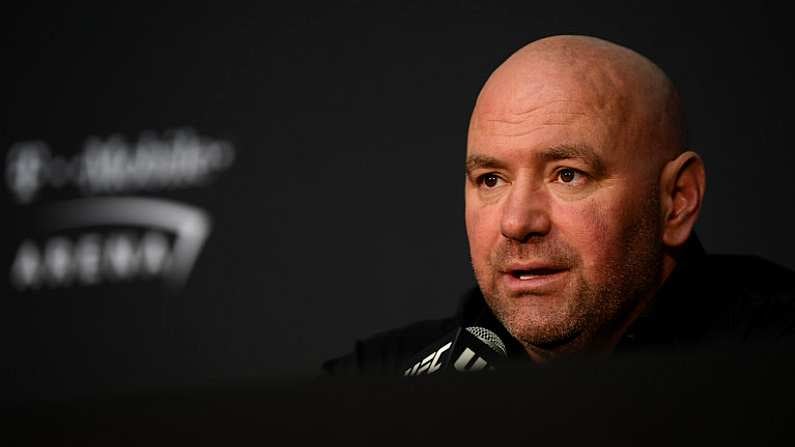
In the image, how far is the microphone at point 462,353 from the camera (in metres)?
0.96

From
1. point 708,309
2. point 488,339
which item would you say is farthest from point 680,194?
point 488,339

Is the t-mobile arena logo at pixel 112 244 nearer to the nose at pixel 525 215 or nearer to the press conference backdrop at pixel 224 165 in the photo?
the press conference backdrop at pixel 224 165

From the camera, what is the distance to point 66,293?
2.14 m

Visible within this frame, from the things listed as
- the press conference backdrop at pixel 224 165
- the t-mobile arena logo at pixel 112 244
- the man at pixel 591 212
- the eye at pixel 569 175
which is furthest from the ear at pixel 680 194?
the t-mobile arena logo at pixel 112 244

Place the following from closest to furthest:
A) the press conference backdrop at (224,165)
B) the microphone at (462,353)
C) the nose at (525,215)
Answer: the microphone at (462,353)
the nose at (525,215)
the press conference backdrop at (224,165)

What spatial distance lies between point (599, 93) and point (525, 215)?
17 cm

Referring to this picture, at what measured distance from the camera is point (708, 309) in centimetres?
117

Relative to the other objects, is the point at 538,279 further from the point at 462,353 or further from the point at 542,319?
the point at 462,353

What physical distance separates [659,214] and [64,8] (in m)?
1.59

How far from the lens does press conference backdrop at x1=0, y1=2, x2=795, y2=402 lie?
1.93m

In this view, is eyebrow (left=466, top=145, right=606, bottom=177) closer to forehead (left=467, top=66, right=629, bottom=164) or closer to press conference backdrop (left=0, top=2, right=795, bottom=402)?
forehead (left=467, top=66, right=629, bottom=164)

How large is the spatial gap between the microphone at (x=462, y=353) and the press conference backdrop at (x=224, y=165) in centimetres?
84

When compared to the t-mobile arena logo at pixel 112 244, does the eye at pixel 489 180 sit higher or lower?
higher

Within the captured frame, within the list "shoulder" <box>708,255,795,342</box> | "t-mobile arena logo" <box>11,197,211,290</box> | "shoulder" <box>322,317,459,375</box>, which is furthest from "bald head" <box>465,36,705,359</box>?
"t-mobile arena logo" <box>11,197,211,290</box>
